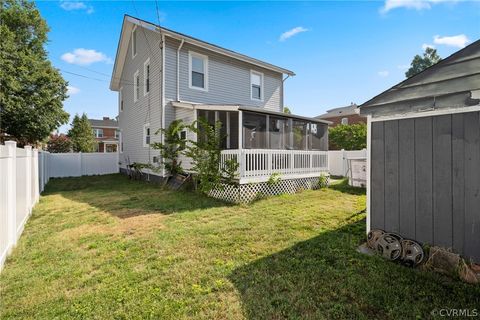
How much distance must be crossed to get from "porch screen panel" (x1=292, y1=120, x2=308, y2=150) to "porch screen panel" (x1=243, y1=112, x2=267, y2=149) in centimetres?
190

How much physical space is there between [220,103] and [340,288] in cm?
1084

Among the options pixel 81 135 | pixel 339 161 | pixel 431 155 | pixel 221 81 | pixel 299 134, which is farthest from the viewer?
pixel 81 135

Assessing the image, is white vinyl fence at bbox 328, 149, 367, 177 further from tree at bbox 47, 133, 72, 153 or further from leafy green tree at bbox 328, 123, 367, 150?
tree at bbox 47, 133, 72, 153

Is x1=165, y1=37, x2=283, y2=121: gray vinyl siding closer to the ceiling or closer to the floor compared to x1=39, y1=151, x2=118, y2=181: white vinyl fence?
closer to the ceiling

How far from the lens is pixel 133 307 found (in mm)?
2658

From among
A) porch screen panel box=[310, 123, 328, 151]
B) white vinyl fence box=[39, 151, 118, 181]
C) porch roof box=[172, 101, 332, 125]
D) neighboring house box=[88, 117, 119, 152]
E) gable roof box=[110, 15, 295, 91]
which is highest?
gable roof box=[110, 15, 295, 91]

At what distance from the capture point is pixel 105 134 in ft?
134

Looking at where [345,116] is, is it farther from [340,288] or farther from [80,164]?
[340,288]

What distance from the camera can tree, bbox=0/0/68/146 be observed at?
51.6ft

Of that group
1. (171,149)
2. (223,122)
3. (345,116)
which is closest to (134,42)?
(171,149)

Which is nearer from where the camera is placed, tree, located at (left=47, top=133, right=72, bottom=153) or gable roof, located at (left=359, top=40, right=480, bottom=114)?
gable roof, located at (left=359, top=40, right=480, bottom=114)

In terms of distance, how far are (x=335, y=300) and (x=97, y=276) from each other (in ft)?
9.86

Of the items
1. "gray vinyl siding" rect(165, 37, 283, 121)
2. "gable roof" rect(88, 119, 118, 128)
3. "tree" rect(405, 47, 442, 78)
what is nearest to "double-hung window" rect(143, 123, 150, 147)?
"gray vinyl siding" rect(165, 37, 283, 121)

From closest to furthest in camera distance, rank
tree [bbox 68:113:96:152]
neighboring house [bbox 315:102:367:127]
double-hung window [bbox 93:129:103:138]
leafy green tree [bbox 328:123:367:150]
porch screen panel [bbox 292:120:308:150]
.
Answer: porch screen panel [bbox 292:120:308:150]
leafy green tree [bbox 328:123:367:150]
tree [bbox 68:113:96:152]
neighboring house [bbox 315:102:367:127]
double-hung window [bbox 93:129:103:138]
